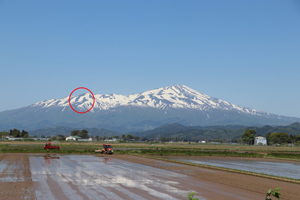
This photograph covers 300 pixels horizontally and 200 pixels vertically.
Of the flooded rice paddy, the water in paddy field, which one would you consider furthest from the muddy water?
the water in paddy field

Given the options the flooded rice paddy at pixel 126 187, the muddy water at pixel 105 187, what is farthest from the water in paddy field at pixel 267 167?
the muddy water at pixel 105 187

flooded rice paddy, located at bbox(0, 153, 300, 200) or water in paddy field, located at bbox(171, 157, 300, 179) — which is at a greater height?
water in paddy field, located at bbox(171, 157, 300, 179)

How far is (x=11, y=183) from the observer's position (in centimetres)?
2745

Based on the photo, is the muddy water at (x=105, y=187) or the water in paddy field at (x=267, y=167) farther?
the water in paddy field at (x=267, y=167)

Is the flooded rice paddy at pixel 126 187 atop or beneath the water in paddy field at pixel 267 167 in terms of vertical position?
beneath

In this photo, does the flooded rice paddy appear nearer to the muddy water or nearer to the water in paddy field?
the muddy water

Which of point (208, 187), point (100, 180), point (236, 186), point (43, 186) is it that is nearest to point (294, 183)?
point (236, 186)

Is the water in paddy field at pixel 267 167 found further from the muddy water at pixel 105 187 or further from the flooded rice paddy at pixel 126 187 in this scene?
the muddy water at pixel 105 187

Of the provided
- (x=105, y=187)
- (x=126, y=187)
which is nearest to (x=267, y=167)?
(x=126, y=187)

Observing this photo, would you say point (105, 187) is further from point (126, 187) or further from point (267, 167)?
point (267, 167)

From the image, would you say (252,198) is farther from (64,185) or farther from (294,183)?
(64,185)

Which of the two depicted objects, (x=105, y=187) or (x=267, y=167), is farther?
(x=267, y=167)

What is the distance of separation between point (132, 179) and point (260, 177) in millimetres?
13642

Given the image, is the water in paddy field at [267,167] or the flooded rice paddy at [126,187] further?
the water in paddy field at [267,167]
